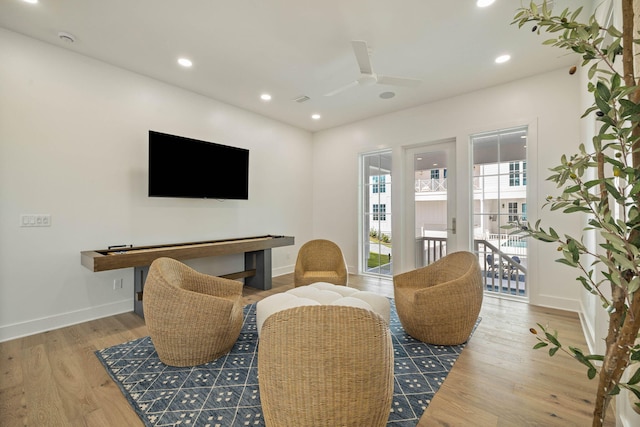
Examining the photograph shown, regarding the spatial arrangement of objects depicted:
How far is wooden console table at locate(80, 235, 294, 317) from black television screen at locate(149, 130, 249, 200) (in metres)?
0.73

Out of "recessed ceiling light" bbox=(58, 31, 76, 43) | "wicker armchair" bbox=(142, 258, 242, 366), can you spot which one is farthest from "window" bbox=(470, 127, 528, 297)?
"recessed ceiling light" bbox=(58, 31, 76, 43)

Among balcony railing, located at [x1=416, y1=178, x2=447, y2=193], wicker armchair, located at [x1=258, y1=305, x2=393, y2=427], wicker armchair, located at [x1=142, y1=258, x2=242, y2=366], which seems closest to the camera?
wicker armchair, located at [x1=258, y1=305, x2=393, y2=427]

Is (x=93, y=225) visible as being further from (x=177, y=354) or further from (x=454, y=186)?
(x=454, y=186)

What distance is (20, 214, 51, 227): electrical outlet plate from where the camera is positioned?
2.80 metres

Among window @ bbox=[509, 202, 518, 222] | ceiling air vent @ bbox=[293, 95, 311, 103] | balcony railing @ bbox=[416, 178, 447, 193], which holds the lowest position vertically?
window @ bbox=[509, 202, 518, 222]

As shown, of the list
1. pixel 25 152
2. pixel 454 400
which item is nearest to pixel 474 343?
pixel 454 400

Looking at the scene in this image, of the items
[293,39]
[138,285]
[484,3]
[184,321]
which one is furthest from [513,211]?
[138,285]

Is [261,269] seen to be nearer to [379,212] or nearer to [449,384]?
[379,212]

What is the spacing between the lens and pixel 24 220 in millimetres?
2807

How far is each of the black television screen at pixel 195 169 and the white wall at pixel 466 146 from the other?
1855mm

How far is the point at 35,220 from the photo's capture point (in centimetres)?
286

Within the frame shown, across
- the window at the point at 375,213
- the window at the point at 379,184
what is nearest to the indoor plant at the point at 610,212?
the window at the point at 375,213

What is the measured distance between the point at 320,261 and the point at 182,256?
1.72 metres

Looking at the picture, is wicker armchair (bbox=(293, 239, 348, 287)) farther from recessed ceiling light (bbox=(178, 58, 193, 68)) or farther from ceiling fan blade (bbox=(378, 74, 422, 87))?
recessed ceiling light (bbox=(178, 58, 193, 68))
